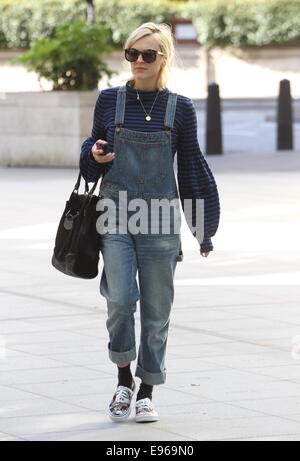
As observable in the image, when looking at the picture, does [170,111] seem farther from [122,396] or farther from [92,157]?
[122,396]

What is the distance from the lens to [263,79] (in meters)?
43.9

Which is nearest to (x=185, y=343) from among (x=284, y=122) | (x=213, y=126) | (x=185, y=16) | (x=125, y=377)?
(x=125, y=377)

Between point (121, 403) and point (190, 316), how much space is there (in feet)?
8.16

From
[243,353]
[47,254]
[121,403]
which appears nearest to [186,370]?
[243,353]

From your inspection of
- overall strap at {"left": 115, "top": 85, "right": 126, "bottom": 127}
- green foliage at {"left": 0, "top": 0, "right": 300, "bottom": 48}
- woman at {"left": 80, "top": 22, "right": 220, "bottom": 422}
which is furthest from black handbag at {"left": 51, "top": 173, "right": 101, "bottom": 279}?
green foliage at {"left": 0, "top": 0, "right": 300, "bottom": 48}

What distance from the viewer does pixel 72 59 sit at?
57.4 feet

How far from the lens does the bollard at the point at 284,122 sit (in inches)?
812

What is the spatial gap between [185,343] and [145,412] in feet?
5.63

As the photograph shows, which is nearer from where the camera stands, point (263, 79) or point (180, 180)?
point (180, 180)

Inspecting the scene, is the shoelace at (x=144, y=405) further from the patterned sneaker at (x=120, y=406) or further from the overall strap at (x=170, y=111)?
the overall strap at (x=170, y=111)

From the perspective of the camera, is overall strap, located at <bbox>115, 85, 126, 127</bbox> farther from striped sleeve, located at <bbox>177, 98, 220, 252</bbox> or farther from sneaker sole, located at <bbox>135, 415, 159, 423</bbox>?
sneaker sole, located at <bbox>135, 415, 159, 423</bbox>

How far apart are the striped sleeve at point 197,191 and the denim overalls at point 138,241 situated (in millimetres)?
97

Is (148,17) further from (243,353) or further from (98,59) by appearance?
(243,353)

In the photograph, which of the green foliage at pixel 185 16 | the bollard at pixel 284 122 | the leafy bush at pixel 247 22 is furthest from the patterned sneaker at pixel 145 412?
the leafy bush at pixel 247 22
